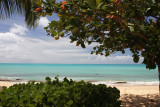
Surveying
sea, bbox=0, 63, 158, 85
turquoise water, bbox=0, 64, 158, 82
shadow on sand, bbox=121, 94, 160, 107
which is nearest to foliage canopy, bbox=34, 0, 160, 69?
sea, bbox=0, 63, 158, 85

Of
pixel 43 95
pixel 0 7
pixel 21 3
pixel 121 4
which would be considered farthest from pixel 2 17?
pixel 121 4

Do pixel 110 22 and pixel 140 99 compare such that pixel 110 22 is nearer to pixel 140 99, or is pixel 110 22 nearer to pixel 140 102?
pixel 140 102

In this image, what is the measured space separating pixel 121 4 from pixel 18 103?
7.09 ft

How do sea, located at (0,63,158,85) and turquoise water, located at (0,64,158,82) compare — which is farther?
turquoise water, located at (0,64,158,82)

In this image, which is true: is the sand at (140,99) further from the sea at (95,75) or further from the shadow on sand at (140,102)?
the sea at (95,75)

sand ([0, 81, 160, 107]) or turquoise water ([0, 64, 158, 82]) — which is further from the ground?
sand ([0, 81, 160, 107])

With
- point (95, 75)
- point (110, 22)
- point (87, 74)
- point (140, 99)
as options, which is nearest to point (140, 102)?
point (140, 99)

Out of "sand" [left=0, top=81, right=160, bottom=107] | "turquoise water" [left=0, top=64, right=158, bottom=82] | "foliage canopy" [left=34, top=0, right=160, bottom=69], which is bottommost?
"turquoise water" [left=0, top=64, right=158, bottom=82]

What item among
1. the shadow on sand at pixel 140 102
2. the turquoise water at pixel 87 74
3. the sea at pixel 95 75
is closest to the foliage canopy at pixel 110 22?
the sea at pixel 95 75

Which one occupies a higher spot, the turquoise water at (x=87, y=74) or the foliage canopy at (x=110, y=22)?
the foliage canopy at (x=110, y=22)

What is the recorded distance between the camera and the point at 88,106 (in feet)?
8.09

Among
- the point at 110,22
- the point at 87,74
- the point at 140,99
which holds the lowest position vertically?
the point at 87,74

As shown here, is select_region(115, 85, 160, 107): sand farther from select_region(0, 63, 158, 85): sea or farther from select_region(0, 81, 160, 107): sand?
select_region(0, 63, 158, 85): sea

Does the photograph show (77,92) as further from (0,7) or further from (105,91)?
(0,7)
